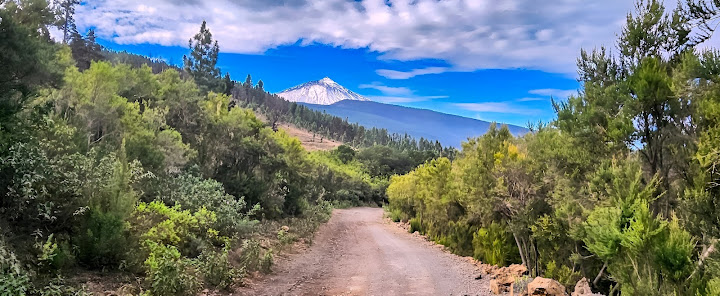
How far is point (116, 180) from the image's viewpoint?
7.88 meters

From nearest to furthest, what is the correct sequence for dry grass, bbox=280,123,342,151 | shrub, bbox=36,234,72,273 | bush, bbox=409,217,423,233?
shrub, bbox=36,234,72,273, bush, bbox=409,217,423,233, dry grass, bbox=280,123,342,151

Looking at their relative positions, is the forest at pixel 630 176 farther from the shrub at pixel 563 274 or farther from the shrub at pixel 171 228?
the shrub at pixel 171 228

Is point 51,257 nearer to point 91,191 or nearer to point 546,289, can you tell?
point 91,191

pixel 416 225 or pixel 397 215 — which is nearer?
pixel 416 225

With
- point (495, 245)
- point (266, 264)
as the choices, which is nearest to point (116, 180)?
point (266, 264)

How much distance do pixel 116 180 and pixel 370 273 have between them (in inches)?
286

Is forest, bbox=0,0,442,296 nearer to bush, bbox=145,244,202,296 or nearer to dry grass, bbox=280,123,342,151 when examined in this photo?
bush, bbox=145,244,202,296

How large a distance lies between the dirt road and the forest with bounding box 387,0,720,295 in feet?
7.73

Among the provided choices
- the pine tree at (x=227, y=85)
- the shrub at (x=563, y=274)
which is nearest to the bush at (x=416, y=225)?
the shrub at (x=563, y=274)

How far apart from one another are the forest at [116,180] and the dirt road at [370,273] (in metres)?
1.06

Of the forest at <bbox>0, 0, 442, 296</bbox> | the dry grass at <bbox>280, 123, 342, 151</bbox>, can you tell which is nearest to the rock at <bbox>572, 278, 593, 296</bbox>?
the forest at <bbox>0, 0, 442, 296</bbox>

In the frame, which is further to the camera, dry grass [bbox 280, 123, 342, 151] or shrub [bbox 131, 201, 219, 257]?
dry grass [bbox 280, 123, 342, 151]

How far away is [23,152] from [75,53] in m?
38.7

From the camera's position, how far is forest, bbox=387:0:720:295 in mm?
4996
